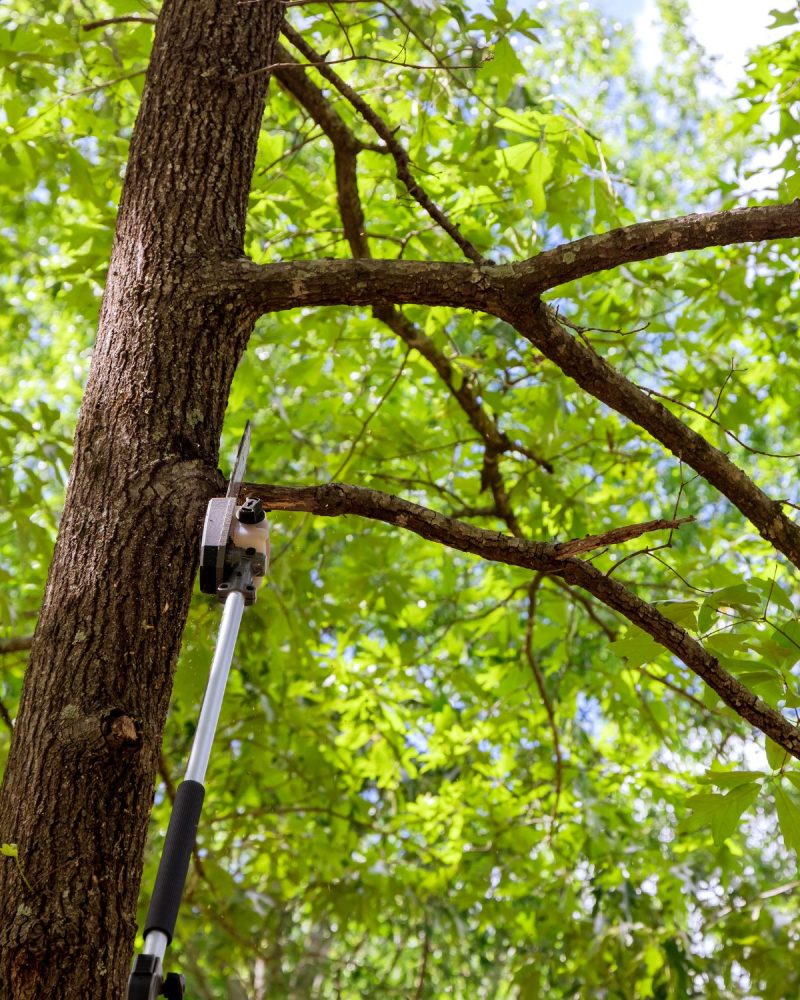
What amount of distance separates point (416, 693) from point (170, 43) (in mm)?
3173

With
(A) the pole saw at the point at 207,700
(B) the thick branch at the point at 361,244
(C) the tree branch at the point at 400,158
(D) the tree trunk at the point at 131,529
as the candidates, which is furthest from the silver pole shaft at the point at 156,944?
(B) the thick branch at the point at 361,244

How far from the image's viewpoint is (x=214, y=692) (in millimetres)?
1303

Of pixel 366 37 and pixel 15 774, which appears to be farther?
pixel 366 37

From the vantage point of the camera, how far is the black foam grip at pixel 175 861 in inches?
42.8

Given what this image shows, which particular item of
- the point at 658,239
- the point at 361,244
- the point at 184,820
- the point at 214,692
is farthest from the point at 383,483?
the point at 184,820

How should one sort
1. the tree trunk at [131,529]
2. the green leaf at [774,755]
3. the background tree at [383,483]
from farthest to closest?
the green leaf at [774,755], the background tree at [383,483], the tree trunk at [131,529]

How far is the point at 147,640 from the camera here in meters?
1.62

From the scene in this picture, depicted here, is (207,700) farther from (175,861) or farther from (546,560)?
(546,560)

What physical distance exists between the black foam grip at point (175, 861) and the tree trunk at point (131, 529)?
0.36 m

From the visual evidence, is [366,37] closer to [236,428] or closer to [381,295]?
[236,428]

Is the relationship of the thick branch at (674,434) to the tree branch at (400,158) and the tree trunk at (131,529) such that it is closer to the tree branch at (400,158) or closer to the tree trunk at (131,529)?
the tree branch at (400,158)

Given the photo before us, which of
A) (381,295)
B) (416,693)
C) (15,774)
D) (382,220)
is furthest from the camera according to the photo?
(416,693)

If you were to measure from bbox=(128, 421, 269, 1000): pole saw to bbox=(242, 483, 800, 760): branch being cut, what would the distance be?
0.61ft

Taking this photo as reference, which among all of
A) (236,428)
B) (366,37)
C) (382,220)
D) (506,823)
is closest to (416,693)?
(506,823)
